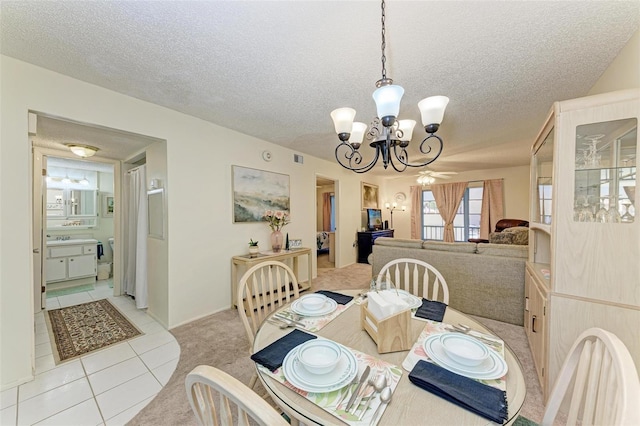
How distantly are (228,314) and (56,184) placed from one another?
4740 millimetres

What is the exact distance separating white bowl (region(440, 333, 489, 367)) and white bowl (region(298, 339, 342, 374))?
1.47 ft

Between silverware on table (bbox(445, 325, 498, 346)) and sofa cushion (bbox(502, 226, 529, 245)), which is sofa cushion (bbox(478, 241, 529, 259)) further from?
silverware on table (bbox(445, 325, 498, 346))

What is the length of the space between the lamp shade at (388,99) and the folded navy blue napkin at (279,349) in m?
1.25

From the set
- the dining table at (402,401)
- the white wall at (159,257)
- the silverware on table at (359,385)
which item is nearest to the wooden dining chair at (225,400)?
the dining table at (402,401)

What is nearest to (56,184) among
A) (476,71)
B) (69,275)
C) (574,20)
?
(69,275)

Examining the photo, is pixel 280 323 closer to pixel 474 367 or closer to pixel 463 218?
pixel 474 367

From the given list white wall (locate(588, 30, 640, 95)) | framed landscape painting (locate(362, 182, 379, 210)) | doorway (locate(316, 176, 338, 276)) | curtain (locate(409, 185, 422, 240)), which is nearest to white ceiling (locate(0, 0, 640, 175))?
white wall (locate(588, 30, 640, 95))

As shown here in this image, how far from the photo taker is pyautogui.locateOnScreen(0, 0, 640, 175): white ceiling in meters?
1.32

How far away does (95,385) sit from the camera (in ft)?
5.83

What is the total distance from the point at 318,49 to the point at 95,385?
2.95 m

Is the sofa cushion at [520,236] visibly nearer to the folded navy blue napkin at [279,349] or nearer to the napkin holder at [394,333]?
the napkin holder at [394,333]

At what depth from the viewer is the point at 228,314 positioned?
298 cm

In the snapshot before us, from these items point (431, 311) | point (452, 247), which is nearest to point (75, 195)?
point (431, 311)

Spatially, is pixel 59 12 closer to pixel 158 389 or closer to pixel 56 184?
pixel 158 389
